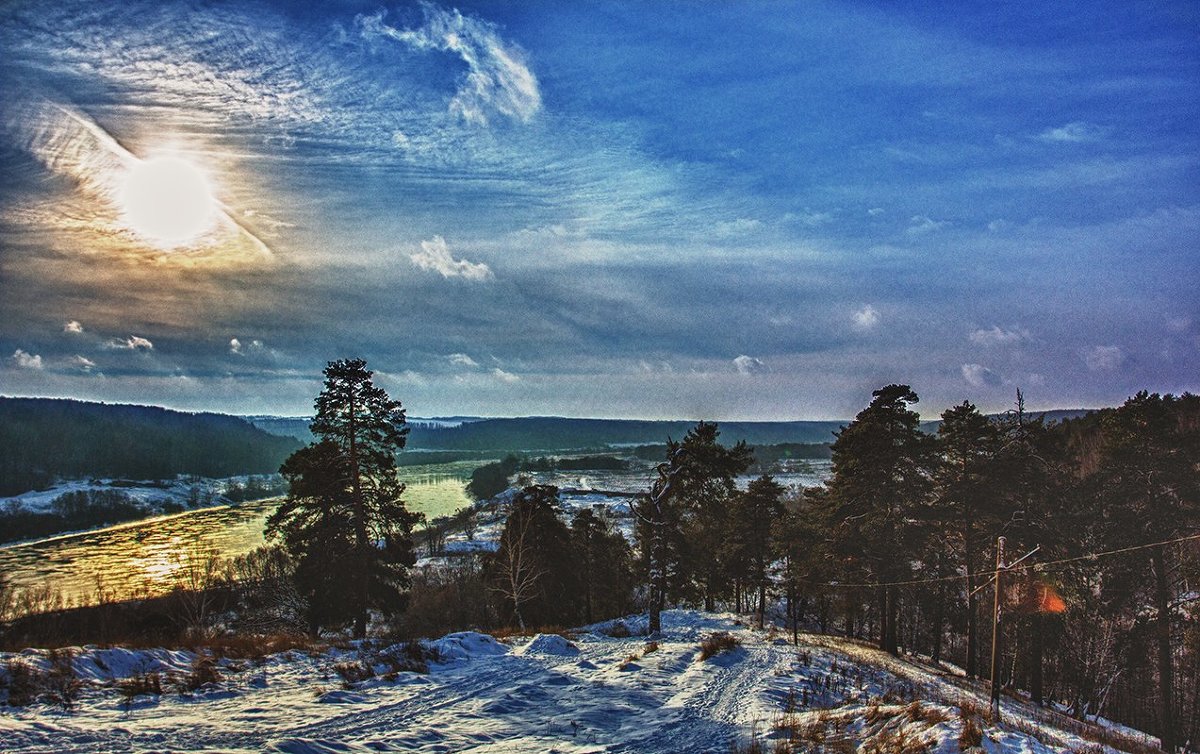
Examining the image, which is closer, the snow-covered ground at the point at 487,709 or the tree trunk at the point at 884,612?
the snow-covered ground at the point at 487,709

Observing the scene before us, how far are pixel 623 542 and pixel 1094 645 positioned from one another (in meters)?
28.8

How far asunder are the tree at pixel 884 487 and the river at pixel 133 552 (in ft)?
175

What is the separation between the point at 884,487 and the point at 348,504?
2440 cm

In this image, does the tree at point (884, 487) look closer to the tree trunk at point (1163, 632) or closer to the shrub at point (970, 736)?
the tree trunk at point (1163, 632)

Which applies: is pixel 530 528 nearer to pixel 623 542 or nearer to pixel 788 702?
pixel 623 542

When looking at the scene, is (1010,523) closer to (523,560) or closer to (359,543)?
(523,560)

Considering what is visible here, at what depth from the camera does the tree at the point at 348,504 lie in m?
25.5

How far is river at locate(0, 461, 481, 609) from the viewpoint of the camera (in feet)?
213

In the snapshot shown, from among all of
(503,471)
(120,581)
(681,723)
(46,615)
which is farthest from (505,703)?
(503,471)

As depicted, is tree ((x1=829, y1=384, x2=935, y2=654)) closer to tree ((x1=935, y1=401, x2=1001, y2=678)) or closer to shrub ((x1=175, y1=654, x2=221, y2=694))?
tree ((x1=935, y1=401, x2=1001, y2=678))

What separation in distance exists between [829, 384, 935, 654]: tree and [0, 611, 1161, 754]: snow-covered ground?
1058 centimetres

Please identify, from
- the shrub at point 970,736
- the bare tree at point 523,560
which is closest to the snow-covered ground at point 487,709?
the shrub at point 970,736

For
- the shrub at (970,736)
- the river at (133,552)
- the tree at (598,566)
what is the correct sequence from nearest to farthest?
1. the shrub at (970,736)
2. the tree at (598,566)
3. the river at (133,552)

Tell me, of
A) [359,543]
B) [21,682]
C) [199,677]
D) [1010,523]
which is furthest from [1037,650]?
[21,682]
